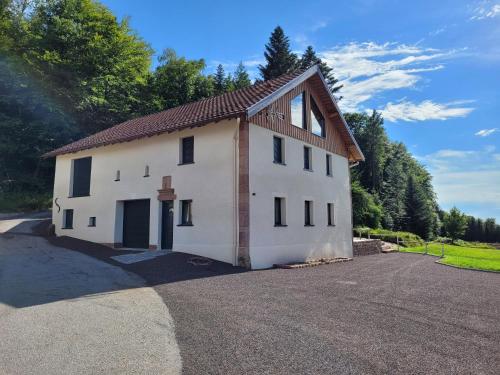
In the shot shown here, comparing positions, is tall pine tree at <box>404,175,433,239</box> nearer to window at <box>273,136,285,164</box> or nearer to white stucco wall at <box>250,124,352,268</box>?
white stucco wall at <box>250,124,352,268</box>

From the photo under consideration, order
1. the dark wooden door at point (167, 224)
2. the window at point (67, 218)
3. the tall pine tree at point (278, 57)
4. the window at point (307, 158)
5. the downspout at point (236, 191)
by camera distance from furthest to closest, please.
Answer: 1. the tall pine tree at point (278, 57)
2. the window at point (67, 218)
3. the window at point (307, 158)
4. the dark wooden door at point (167, 224)
5. the downspout at point (236, 191)

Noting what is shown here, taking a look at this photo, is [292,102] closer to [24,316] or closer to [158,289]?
[158,289]

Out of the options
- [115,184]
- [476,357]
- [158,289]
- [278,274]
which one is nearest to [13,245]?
[115,184]

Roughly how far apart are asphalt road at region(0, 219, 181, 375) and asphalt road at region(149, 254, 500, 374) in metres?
0.43

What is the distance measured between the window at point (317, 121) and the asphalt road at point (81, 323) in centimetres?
1210

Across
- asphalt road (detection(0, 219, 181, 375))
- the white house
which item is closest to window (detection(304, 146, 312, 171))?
the white house

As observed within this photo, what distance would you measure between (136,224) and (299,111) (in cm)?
961

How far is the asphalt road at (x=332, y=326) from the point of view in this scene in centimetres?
463

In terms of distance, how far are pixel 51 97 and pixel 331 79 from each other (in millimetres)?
32323

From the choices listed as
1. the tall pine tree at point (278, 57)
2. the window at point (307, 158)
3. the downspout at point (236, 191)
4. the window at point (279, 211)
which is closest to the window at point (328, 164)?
the window at point (307, 158)

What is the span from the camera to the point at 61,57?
3281cm

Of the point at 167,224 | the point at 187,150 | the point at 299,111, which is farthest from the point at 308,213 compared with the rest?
the point at 167,224

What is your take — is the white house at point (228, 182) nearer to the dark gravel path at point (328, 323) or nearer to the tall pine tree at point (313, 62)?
the dark gravel path at point (328, 323)

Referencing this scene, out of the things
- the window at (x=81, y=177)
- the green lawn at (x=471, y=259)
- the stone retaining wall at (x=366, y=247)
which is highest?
the window at (x=81, y=177)
